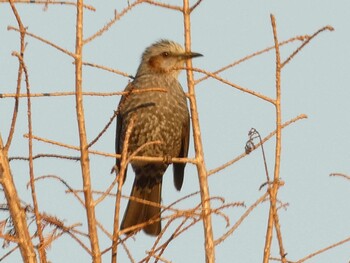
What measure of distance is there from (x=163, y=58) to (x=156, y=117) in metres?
0.62

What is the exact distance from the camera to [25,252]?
304 centimetres

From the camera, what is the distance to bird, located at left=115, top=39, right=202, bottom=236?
7.26 meters

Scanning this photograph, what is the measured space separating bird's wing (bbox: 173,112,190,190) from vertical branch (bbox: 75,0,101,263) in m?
4.06

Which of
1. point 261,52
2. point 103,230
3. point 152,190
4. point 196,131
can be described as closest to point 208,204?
point 196,131

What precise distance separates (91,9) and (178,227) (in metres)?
1.03

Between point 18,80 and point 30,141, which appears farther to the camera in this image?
point 18,80

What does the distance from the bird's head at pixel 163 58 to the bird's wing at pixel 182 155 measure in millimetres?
501

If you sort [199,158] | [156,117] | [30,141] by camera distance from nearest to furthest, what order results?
[30,141] → [199,158] → [156,117]

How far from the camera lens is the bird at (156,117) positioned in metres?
7.26

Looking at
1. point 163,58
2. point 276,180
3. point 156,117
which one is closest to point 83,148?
point 276,180

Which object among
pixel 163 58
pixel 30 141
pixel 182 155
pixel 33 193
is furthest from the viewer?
pixel 182 155

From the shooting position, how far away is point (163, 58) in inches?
297

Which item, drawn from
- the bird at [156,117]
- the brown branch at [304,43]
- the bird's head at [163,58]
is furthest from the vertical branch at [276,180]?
the bird's head at [163,58]

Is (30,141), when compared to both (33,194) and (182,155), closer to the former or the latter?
(33,194)
